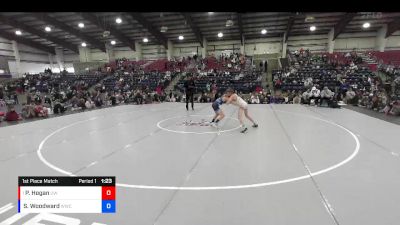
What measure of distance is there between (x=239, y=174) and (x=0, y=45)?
3744 cm

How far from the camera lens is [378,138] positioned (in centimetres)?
603

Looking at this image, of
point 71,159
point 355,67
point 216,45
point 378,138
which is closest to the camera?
point 71,159

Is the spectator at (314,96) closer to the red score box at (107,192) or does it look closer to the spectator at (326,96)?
the spectator at (326,96)

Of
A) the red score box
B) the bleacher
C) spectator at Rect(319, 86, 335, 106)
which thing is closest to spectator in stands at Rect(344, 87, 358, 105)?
spectator at Rect(319, 86, 335, 106)

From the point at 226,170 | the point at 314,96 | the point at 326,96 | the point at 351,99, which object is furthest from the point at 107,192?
the point at 351,99

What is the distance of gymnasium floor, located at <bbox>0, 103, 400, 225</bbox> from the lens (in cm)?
282

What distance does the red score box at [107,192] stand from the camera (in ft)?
7.25

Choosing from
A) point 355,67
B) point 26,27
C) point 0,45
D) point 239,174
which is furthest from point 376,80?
point 0,45

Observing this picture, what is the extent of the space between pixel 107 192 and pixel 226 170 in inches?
91.5

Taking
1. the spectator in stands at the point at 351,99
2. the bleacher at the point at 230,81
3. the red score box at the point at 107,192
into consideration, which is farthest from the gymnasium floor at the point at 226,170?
the bleacher at the point at 230,81
